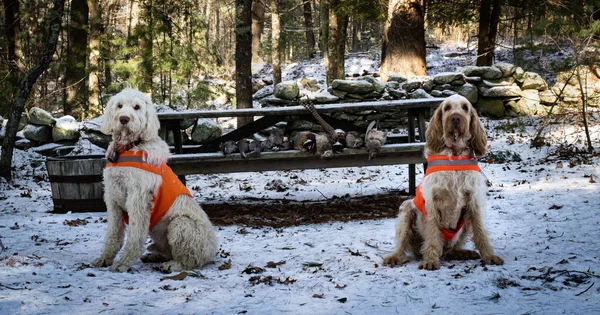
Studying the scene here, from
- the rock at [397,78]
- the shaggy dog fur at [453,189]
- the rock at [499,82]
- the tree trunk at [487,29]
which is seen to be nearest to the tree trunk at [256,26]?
the tree trunk at [487,29]

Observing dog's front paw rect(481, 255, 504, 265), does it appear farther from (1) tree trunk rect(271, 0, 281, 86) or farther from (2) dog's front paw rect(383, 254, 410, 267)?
(1) tree trunk rect(271, 0, 281, 86)

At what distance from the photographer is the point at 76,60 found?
13383mm

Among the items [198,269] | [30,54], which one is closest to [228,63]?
[30,54]

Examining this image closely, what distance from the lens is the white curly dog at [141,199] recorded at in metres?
4.27

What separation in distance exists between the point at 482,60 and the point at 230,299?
13331mm

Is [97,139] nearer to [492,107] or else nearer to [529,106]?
[492,107]

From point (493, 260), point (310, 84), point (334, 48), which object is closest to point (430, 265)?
point (493, 260)

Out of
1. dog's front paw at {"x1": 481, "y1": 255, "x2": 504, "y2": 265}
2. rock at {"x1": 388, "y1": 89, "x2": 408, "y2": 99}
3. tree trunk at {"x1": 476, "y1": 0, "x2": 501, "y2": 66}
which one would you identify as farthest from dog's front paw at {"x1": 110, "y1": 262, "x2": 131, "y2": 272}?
tree trunk at {"x1": 476, "y1": 0, "x2": 501, "y2": 66}

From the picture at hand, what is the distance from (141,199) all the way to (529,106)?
36.7ft

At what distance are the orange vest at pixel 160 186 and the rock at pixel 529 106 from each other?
10.7m

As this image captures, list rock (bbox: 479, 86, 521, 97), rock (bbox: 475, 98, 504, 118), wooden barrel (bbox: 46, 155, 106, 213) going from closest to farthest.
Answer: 1. wooden barrel (bbox: 46, 155, 106, 213)
2. rock (bbox: 479, 86, 521, 97)
3. rock (bbox: 475, 98, 504, 118)

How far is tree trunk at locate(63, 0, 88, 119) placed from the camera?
13.1 m

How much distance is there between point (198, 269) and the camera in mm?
4375

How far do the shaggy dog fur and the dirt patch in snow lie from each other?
2178mm
